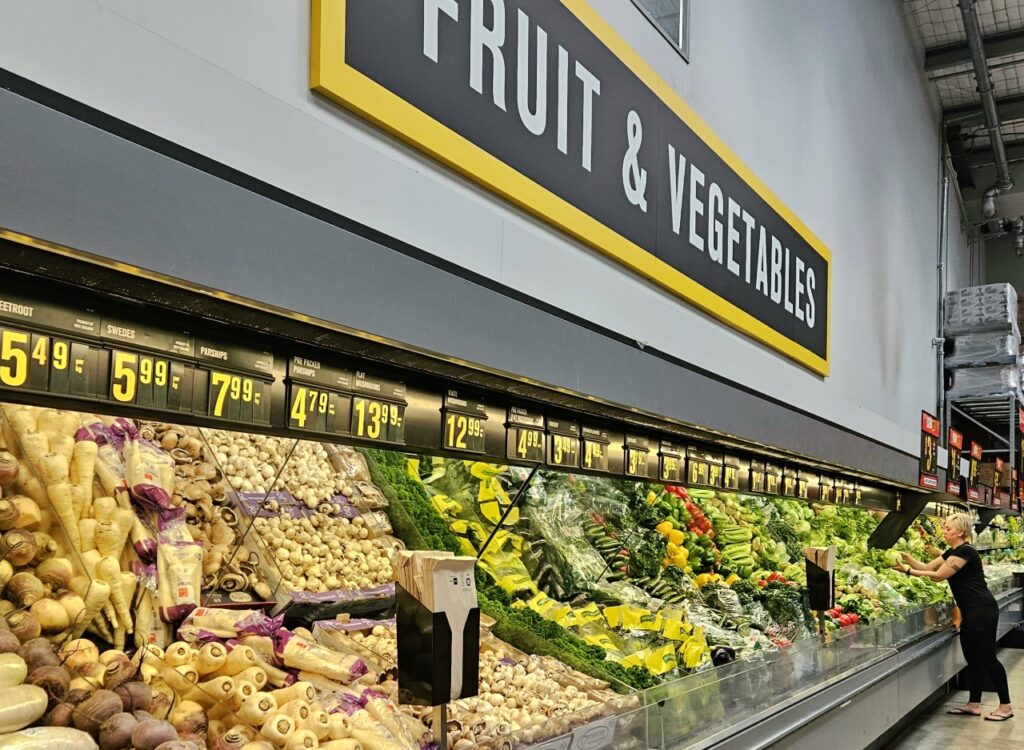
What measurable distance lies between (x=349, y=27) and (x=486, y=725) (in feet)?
6.07

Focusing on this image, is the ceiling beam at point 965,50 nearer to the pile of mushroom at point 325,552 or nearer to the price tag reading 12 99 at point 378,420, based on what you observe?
the pile of mushroom at point 325,552

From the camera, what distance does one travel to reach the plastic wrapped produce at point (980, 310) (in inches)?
419

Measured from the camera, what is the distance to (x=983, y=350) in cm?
1068

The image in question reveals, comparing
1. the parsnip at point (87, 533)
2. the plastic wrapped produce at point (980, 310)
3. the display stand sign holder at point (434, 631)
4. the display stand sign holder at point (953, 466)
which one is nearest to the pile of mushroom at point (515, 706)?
the display stand sign holder at point (434, 631)

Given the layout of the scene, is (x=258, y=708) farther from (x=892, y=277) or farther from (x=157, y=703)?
(x=892, y=277)

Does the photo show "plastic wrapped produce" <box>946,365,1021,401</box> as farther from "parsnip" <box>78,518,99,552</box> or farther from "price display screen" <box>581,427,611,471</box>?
"parsnip" <box>78,518,99,552</box>

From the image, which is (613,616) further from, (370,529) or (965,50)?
(965,50)

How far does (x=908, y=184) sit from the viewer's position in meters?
9.55

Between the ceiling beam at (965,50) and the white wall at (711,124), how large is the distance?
50 cm

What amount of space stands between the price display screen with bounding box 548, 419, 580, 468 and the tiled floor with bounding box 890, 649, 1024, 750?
4.49 meters

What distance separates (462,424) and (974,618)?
6.52m

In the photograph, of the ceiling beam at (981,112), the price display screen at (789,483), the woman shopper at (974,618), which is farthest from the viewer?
the ceiling beam at (981,112)

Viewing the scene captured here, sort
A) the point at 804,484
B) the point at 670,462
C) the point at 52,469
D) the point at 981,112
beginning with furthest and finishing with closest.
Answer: the point at 981,112 < the point at 804,484 < the point at 670,462 < the point at 52,469

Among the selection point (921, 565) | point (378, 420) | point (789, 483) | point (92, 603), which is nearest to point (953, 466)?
point (921, 565)
